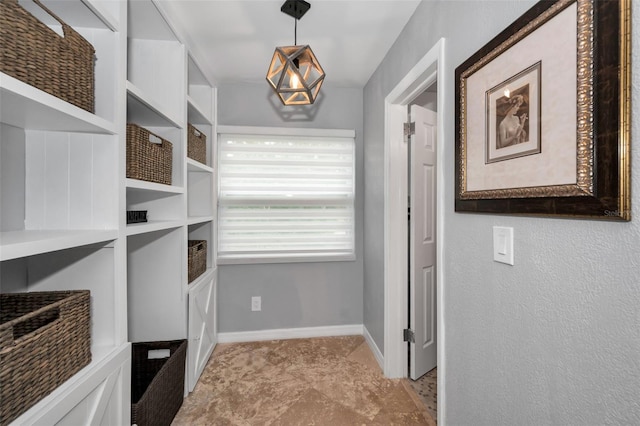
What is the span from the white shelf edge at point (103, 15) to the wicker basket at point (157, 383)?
1589 millimetres

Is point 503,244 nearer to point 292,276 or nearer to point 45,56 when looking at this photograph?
point 45,56

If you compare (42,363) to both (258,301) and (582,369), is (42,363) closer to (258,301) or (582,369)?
(582,369)

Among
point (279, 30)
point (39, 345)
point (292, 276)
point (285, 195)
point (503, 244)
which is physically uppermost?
point (279, 30)

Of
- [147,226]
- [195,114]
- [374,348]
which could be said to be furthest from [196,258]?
[374,348]

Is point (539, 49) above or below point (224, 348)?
above

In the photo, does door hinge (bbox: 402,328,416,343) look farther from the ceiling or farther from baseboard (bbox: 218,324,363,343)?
the ceiling

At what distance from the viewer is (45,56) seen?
91 cm

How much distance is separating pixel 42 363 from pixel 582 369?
1.53 metres

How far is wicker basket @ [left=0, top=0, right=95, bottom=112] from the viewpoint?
798mm

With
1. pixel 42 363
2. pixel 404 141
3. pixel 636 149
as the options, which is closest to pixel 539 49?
pixel 636 149

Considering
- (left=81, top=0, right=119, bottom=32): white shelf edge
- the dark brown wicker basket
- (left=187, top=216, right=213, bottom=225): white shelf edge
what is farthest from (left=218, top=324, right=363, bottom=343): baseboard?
(left=81, top=0, right=119, bottom=32): white shelf edge

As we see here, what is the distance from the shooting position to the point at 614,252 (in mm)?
734

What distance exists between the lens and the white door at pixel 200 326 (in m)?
2.07

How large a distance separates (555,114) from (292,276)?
2475 millimetres
